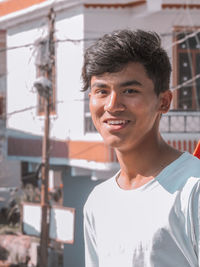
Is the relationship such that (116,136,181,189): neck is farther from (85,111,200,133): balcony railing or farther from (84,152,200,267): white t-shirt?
(85,111,200,133): balcony railing

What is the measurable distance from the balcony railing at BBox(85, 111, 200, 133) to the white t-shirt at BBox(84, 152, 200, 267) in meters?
8.25

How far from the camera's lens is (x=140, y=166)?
5.80 feet

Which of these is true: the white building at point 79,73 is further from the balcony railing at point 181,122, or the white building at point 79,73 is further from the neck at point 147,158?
the neck at point 147,158

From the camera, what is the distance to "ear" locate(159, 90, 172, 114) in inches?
69.2

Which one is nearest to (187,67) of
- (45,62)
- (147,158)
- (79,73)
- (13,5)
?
(79,73)

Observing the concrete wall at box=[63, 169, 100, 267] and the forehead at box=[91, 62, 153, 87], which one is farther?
the concrete wall at box=[63, 169, 100, 267]

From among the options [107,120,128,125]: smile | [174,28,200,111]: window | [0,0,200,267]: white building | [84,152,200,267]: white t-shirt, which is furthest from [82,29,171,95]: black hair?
[174,28,200,111]: window

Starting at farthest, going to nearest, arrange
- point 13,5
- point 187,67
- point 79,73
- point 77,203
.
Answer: point 13,5 < point 77,203 < point 79,73 < point 187,67

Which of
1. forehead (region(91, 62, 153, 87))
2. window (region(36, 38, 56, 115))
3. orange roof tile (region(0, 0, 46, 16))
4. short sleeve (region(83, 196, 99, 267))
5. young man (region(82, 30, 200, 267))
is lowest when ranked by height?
short sleeve (region(83, 196, 99, 267))

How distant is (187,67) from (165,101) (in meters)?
8.76

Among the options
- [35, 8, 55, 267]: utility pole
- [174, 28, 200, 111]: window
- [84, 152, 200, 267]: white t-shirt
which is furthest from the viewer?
[174, 28, 200, 111]: window

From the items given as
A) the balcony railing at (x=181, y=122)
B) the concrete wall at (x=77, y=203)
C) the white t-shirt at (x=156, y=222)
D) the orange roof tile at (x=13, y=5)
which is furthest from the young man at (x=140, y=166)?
the orange roof tile at (x=13, y=5)

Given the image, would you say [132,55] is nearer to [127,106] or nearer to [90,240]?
[127,106]

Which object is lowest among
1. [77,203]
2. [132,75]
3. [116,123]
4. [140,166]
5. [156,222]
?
[77,203]
